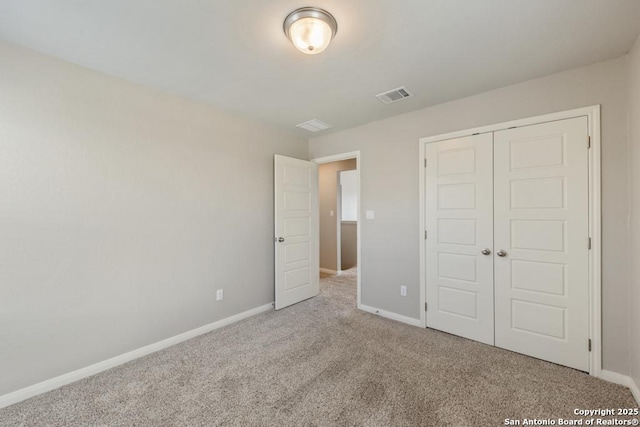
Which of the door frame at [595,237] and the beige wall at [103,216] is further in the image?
the door frame at [595,237]

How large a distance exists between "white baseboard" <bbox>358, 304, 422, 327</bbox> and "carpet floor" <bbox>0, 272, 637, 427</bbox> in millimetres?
307

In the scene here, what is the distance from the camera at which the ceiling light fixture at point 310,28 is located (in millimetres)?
1502

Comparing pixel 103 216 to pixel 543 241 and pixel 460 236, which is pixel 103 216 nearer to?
pixel 460 236

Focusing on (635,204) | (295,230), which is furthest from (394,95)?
(295,230)

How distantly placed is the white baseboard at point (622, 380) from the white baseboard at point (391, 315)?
1.42 metres

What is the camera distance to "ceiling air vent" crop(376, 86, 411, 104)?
8.07ft

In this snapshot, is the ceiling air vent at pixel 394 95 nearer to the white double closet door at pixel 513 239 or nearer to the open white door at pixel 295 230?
the white double closet door at pixel 513 239

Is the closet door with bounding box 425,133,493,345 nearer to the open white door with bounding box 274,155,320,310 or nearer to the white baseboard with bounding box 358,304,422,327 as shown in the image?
the white baseboard with bounding box 358,304,422,327

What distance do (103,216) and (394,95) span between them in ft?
9.45

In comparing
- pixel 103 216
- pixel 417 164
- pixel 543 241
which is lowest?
pixel 543 241

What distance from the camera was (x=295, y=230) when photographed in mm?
3695

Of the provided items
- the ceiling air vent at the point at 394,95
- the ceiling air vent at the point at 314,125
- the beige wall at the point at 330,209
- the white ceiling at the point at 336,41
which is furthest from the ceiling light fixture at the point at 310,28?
the beige wall at the point at 330,209

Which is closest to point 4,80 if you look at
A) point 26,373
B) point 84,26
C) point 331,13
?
point 84,26

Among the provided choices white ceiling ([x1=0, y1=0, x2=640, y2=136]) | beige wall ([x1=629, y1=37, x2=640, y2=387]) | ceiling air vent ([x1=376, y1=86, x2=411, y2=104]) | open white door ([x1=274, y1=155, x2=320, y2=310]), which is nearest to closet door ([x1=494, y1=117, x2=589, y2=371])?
beige wall ([x1=629, y1=37, x2=640, y2=387])
